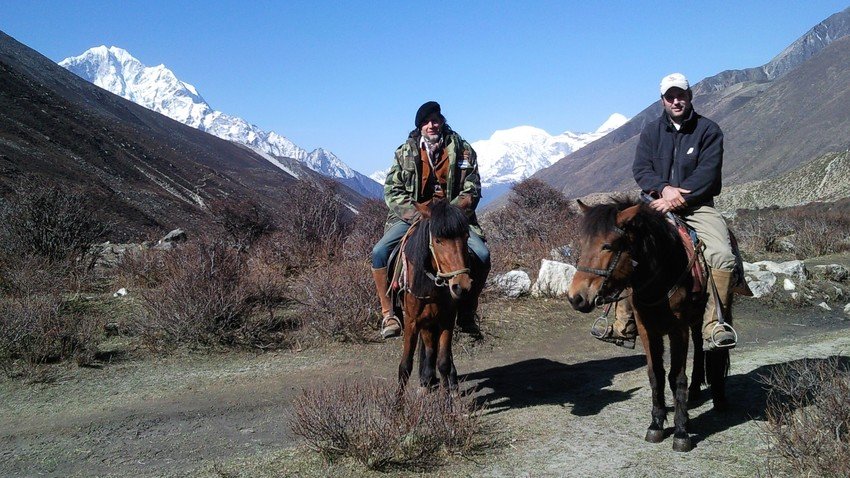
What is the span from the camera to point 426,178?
580 cm

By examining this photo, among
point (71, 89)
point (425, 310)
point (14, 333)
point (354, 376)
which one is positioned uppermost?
point (71, 89)

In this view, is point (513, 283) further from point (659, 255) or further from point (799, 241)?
point (799, 241)

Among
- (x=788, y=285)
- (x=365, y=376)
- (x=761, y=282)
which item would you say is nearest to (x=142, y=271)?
(x=365, y=376)

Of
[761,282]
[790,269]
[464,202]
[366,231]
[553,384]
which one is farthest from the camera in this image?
[366,231]

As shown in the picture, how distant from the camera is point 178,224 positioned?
143 ft

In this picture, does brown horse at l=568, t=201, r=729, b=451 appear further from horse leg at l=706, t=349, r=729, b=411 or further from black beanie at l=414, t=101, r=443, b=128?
black beanie at l=414, t=101, r=443, b=128

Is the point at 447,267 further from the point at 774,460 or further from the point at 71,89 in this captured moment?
the point at 71,89

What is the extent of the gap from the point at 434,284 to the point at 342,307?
13.0 feet

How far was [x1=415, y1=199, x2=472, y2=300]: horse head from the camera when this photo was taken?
15.0 ft

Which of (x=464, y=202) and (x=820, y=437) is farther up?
(x=464, y=202)

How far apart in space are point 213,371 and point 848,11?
216 meters

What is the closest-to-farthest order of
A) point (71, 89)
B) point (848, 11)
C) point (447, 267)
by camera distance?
point (447, 267) < point (71, 89) < point (848, 11)

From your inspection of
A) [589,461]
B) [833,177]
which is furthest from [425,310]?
[833,177]

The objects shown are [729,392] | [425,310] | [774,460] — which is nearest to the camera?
[774,460]
